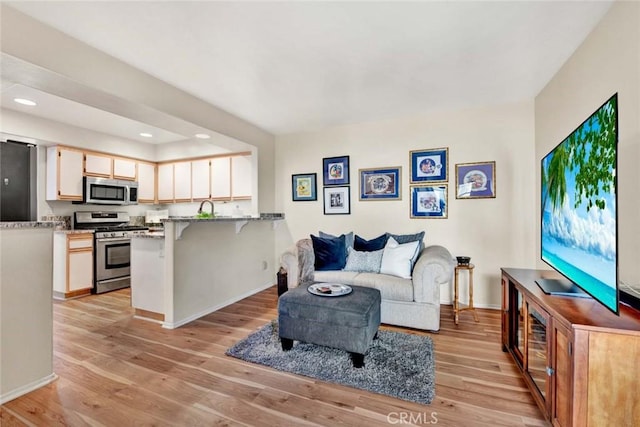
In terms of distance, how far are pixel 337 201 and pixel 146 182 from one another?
11.7 ft

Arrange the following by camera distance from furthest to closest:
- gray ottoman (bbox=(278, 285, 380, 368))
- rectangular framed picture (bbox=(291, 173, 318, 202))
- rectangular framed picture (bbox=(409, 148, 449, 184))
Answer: rectangular framed picture (bbox=(291, 173, 318, 202)) < rectangular framed picture (bbox=(409, 148, 449, 184)) < gray ottoman (bbox=(278, 285, 380, 368))

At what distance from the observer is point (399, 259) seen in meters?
2.95

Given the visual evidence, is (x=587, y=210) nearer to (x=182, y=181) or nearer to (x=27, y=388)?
(x=27, y=388)

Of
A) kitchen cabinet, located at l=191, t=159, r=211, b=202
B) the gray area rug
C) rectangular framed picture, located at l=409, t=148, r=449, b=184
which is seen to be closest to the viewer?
the gray area rug

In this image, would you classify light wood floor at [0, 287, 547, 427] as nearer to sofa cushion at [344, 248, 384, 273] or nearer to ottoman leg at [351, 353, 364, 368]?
ottoman leg at [351, 353, 364, 368]

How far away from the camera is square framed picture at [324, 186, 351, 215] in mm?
3958

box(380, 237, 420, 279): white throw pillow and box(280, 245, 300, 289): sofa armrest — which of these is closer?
box(380, 237, 420, 279): white throw pillow

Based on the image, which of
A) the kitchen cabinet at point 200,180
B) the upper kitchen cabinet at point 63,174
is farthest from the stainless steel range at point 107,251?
the kitchen cabinet at point 200,180

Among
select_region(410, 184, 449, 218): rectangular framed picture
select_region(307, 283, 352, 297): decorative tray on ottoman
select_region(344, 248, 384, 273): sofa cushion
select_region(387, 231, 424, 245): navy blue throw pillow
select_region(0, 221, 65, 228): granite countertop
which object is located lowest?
select_region(307, 283, 352, 297): decorative tray on ottoman

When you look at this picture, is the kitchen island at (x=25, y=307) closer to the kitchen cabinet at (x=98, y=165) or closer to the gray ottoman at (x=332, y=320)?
the gray ottoman at (x=332, y=320)

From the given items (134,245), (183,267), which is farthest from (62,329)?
(183,267)

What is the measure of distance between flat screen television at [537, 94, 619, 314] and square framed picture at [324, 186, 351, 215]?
237cm

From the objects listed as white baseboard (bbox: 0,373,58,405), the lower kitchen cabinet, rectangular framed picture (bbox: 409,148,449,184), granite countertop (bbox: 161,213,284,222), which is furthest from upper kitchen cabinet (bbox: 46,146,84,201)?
rectangular framed picture (bbox: 409,148,449,184)

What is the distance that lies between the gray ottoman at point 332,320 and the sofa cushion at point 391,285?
471 millimetres
